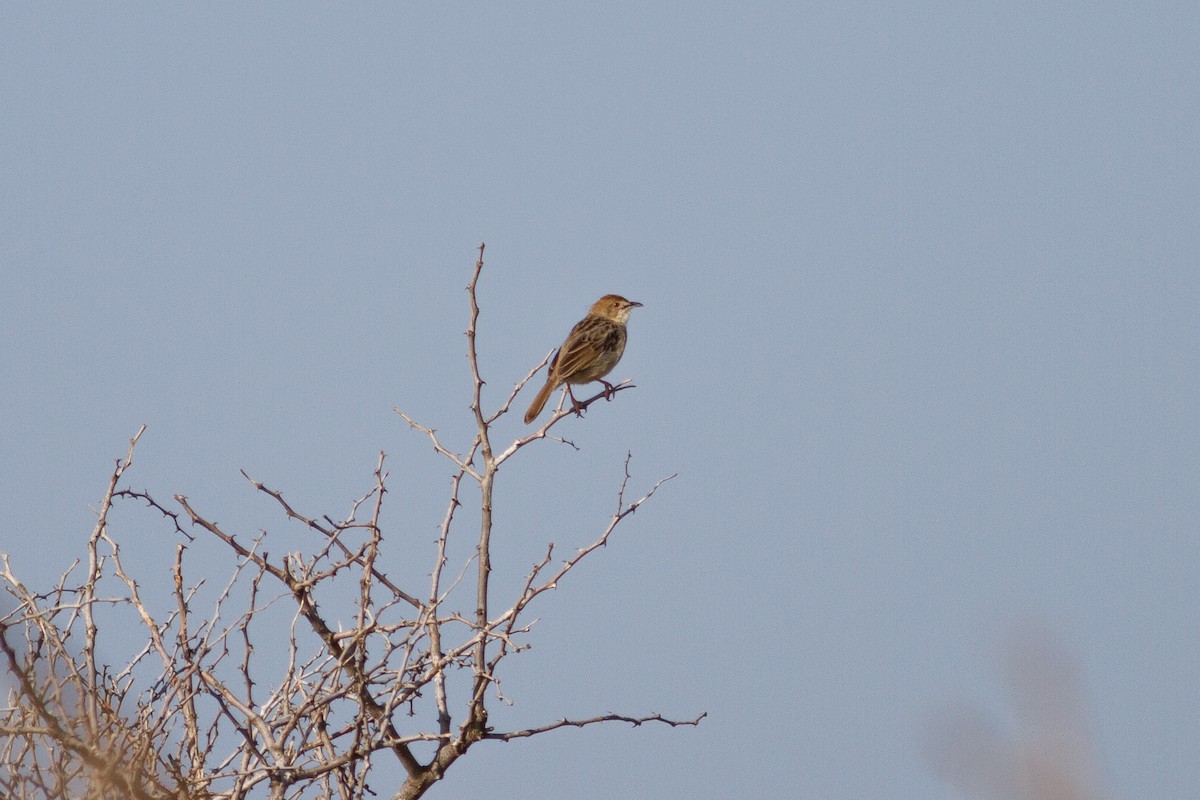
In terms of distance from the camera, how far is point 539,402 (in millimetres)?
9727

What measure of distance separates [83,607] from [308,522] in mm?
845

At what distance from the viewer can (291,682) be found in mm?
4742

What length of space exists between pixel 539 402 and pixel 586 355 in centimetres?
68

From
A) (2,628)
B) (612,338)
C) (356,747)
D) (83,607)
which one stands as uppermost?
(612,338)

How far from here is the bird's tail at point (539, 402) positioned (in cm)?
954

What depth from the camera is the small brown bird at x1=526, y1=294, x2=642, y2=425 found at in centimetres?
994

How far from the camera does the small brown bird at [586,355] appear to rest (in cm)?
994

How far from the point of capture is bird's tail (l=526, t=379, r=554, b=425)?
9.54 meters

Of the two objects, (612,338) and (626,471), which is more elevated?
(612,338)

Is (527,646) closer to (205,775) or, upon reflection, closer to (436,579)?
(436,579)

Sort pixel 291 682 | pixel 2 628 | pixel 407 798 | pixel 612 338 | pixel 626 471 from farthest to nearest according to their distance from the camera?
pixel 612 338 < pixel 626 471 < pixel 407 798 < pixel 291 682 < pixel 2 628

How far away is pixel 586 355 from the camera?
10.2 m

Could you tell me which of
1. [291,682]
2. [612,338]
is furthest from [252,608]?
[612,338]

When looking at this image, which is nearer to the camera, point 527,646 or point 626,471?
point 527,646
